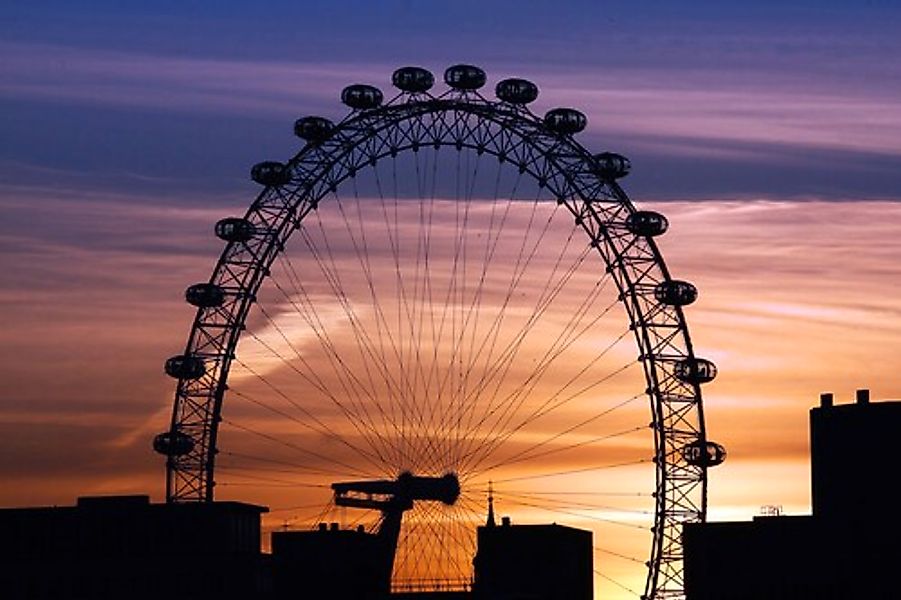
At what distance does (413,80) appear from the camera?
132375mm

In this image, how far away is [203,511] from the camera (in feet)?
517

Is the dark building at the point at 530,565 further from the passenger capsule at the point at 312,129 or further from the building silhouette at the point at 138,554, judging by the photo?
the passenger capsule at the point at 312,129

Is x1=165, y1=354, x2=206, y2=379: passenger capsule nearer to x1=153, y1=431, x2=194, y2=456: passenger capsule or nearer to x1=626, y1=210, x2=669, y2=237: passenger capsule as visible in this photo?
x1=153, y1=431, x2=194, y2=456: passenger capsule

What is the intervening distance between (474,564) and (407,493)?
47.9 m

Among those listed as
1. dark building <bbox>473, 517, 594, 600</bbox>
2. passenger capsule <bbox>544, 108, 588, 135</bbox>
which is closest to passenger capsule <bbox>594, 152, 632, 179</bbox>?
passenger capsule <bbox>544, 108, 588, 135</bbox>

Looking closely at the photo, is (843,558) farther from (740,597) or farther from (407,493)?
(407,493)

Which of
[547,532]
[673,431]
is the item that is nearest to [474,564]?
[547,532]

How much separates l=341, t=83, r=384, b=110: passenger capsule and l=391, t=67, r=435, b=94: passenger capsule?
1.88 metres

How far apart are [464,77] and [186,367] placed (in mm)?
20326

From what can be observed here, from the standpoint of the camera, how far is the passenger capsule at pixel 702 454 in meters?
138

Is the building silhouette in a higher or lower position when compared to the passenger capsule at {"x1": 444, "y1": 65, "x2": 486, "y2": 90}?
lower

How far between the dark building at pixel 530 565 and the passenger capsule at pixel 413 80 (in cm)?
5322

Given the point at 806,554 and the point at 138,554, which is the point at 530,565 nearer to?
the point at 806,554

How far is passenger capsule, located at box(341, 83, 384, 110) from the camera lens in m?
134
